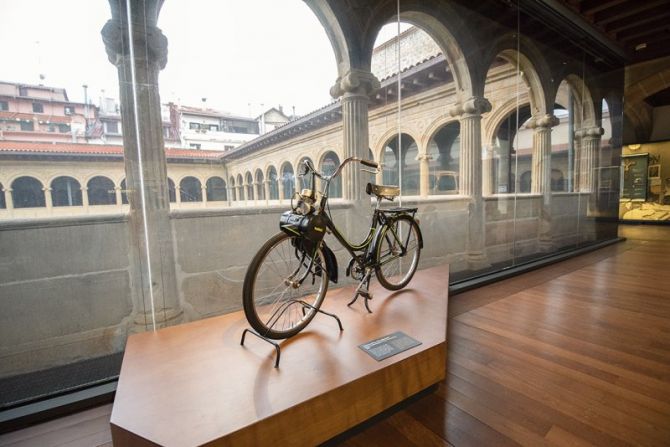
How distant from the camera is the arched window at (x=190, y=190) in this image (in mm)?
2229

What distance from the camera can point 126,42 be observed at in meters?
1.90

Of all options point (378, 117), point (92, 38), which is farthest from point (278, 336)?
point (378, 117)

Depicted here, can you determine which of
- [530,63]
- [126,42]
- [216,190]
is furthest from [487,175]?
[126,42]

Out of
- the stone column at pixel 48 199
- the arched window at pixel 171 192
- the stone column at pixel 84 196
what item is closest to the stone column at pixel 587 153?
the arched window at pixel 171 192

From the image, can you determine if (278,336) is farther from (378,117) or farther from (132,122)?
(378,117)

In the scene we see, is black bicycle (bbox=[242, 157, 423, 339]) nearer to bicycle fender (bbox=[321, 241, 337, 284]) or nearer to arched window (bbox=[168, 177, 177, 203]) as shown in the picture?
bicycle fender (bbox=[321, 241, 337, 284])

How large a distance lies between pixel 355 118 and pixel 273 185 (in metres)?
1.02

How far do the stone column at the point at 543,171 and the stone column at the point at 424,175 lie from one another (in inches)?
81.1

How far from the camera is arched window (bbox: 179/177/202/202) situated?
2229mm

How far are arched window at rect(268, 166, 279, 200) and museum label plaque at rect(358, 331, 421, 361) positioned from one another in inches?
59.3

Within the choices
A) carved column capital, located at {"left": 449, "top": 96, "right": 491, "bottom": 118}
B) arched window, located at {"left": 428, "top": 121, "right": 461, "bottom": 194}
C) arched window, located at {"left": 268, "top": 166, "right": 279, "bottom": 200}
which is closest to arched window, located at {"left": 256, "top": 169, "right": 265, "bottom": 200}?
arched window, located at {"left": 268, "top": 166, "right": 279, "bottom": 200}

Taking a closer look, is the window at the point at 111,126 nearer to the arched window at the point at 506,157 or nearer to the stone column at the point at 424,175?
the stone column at the point at 424,175

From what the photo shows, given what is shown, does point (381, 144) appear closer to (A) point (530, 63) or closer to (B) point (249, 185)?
(B) point (249, 185)

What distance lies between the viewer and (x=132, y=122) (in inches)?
78.2
